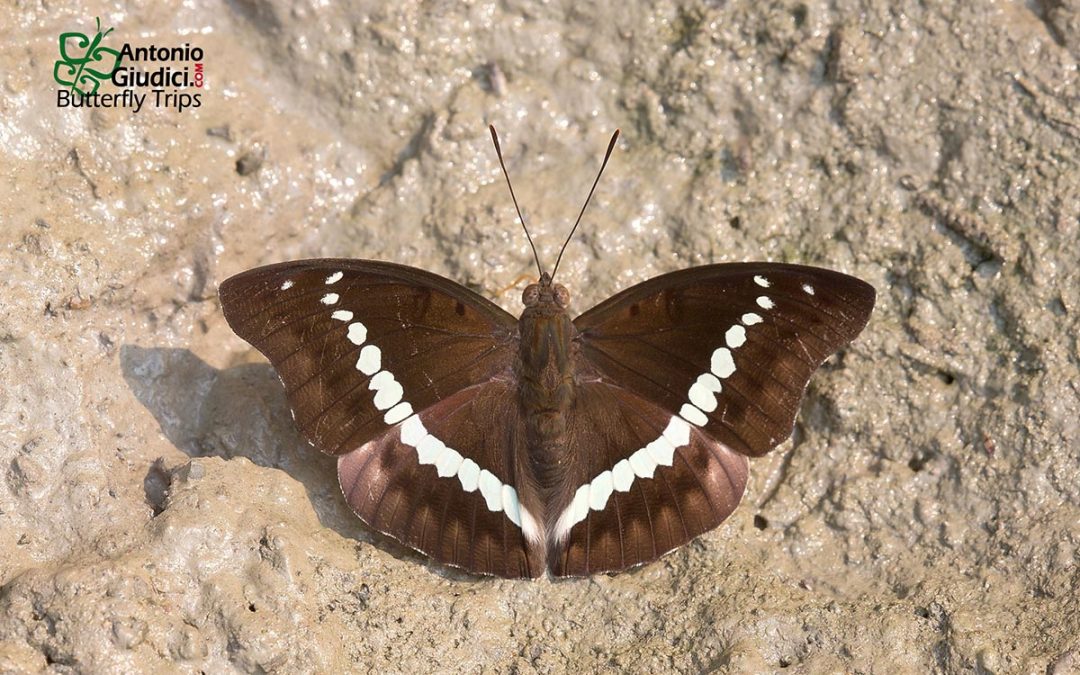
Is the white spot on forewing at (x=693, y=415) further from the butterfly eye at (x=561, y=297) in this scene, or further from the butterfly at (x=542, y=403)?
the butterfly eye at (x=561, y=297)

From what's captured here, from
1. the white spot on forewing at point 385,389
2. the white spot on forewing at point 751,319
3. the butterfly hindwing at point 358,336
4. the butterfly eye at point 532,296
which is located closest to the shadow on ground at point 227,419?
the butterfly hindwing at point 358,336

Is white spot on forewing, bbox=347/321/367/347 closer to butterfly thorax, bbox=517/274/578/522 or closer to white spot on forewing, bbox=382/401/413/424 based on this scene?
white spot on forewing, bbox=382/401/413/424

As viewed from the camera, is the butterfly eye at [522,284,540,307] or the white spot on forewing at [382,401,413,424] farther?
the butterfly eye at [522,284,540,307]

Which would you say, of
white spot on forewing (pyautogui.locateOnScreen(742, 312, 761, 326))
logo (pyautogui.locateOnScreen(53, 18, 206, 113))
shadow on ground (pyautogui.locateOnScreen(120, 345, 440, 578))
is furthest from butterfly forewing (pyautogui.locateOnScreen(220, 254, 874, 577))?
logo (pyautogui.locateOnScreen(53, 18, 206, 113))

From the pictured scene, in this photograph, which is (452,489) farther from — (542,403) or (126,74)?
(126,74)

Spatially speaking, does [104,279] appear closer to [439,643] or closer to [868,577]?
[439,643]

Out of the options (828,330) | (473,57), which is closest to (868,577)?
(828,330)
